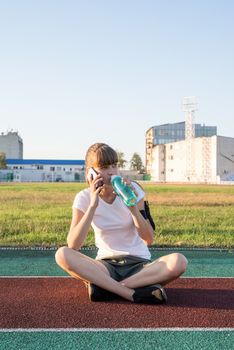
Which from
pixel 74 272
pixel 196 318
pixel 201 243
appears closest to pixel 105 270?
pixel 74 272

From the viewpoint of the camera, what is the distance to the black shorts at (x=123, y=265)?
13.3ft

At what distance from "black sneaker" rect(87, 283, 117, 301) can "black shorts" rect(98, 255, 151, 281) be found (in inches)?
5.4

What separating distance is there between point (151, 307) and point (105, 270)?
1.46ft

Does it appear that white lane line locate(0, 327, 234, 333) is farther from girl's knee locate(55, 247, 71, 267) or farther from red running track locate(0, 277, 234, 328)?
girl's knee locate(55, 247, 71, 267)

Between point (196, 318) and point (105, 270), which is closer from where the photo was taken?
point (196, 318)

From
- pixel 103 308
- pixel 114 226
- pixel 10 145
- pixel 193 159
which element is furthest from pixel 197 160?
pixel 103 308

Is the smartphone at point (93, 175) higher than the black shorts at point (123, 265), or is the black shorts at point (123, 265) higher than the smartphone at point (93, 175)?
the smartphone at point (93, 175)

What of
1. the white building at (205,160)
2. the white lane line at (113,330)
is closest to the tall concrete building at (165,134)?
the white building at (205,160)

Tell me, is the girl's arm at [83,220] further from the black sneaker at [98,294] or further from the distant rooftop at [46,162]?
the distant rooftop at [46,162]

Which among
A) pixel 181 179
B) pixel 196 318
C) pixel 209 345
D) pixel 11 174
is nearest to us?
pixel 209 345

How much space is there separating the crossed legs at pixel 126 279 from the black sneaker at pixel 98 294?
1.3 inches

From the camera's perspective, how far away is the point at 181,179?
3610 inches

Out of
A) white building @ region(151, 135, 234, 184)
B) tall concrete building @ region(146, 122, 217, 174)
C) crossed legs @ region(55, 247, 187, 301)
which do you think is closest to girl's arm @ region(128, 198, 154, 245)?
crossed legs @ region(55, 247, 187, 301)

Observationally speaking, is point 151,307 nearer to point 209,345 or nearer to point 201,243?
point 209,345
